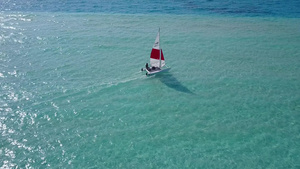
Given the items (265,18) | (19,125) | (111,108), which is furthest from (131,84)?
(265,18)

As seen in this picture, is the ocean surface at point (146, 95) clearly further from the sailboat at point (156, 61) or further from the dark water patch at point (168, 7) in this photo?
the dark water patch at point (168, 7)

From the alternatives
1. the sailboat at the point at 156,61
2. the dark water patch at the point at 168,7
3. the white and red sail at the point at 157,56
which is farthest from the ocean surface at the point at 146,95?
the dark water patch at the point at 168,7

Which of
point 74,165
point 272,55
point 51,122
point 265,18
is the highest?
point 265,18

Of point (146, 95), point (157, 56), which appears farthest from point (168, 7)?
point (146, 95)

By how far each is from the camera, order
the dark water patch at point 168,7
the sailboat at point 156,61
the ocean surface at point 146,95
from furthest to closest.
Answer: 1. the dark water patch at point 168,7
2. the sailboat at point 156,61
3. the ocean surface at point 146,95

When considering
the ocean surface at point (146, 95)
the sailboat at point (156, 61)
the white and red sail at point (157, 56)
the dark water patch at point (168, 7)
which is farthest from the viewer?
the dark water patch at point (168, 7)

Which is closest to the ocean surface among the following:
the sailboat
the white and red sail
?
the sailboat

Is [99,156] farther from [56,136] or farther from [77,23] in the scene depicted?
[77,23]

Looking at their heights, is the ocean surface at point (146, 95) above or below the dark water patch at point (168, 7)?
below
